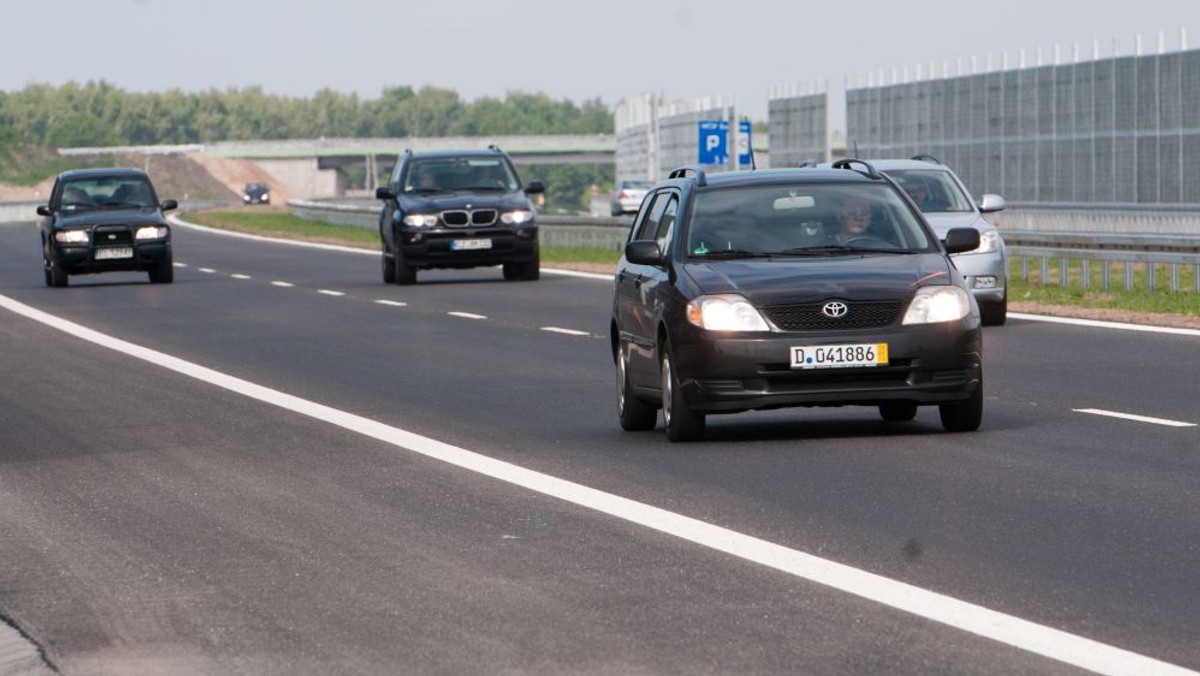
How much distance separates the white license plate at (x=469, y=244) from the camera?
37.1 metres

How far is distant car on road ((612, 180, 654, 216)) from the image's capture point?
80250 mm

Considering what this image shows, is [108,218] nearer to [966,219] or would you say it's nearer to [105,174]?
[105,174]

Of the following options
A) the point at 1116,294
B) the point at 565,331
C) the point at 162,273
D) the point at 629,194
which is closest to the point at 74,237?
the point at 162,273

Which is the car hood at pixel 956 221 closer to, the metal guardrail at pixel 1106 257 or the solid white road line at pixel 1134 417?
the metal guardrail at pixel 1106 257

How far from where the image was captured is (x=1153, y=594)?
8.04m

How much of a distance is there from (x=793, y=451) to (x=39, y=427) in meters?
5.07

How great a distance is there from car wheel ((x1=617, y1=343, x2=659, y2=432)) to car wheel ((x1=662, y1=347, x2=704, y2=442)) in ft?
2.60

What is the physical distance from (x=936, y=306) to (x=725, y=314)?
1.09 meters

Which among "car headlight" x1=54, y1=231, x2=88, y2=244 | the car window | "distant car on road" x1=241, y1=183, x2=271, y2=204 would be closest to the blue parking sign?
"car headlight" x1=54, y1=231, x2=88, y2=244

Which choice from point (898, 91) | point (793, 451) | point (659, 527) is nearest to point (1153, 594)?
point (659, 527)

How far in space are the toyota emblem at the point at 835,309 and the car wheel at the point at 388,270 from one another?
2511 cm

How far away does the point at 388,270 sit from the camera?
38531 mm

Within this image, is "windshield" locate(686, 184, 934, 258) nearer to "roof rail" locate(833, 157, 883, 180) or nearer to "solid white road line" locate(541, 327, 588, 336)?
"roof rail" locate(833, 157, 883, 180)

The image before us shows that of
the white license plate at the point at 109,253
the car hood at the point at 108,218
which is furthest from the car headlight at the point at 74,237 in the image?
the white license plate at the point at 109,253
